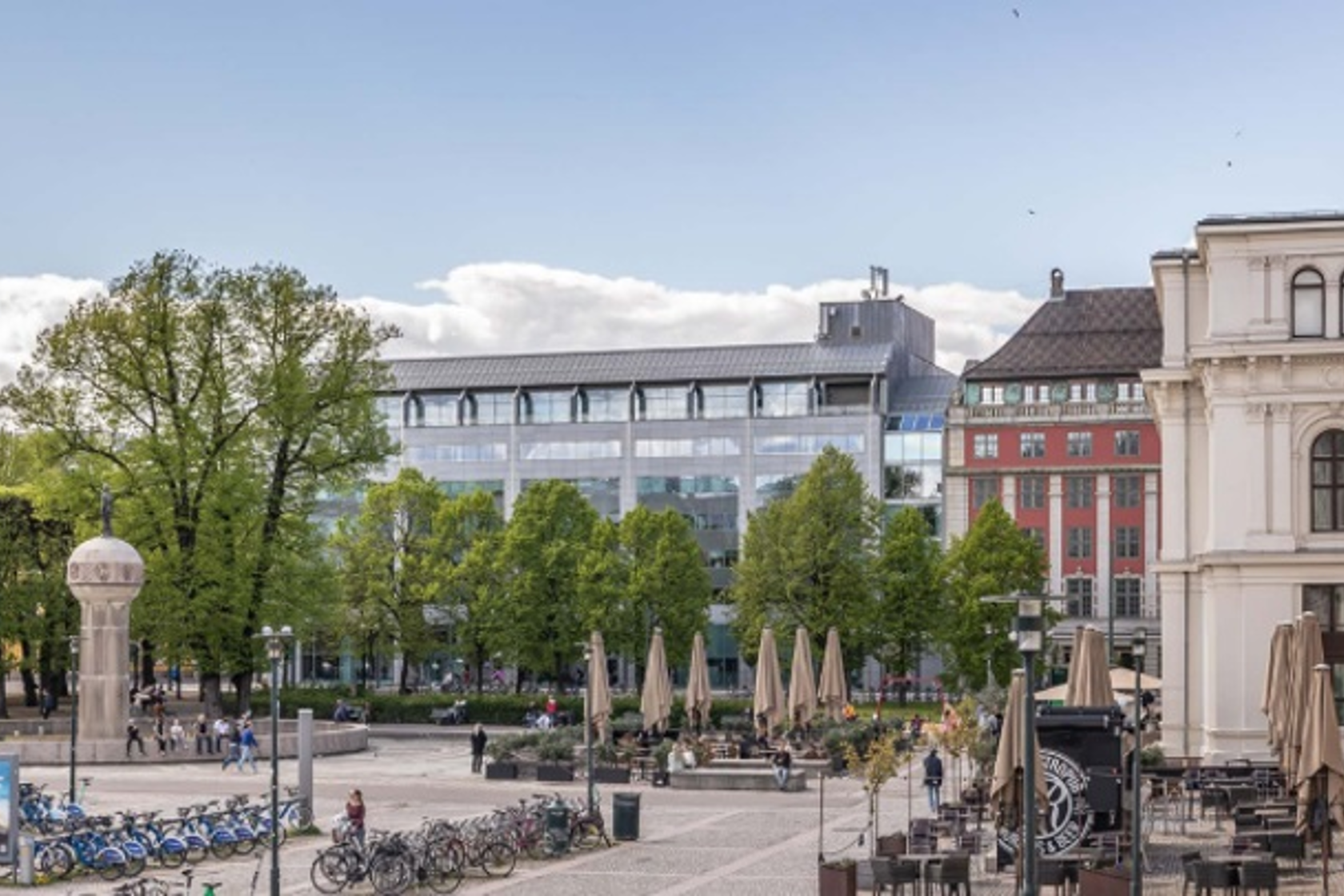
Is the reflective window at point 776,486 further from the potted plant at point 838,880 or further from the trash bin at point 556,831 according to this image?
the potted plant at point 838,880

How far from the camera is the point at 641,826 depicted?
44.9 metres

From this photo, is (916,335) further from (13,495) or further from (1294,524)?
(1294,524)

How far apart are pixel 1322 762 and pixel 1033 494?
298 feet

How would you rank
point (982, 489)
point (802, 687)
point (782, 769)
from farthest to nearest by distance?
1. point (982, 489)
2. point (802, 687)
3. point (782, 769)

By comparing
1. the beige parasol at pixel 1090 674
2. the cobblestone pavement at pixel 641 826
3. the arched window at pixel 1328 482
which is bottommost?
the cobblestone pavement at pixel 641 826

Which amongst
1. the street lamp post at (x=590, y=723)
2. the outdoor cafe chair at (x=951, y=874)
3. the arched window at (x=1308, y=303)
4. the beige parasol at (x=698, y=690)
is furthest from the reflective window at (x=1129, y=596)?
the outdoor cafe chair at (x=951, y=874)

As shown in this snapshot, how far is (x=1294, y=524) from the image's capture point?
59188 mm

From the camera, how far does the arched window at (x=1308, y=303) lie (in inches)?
2329

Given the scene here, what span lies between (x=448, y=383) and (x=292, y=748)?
7000 cm

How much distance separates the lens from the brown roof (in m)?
124

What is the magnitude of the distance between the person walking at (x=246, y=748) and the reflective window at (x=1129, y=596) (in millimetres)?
66320

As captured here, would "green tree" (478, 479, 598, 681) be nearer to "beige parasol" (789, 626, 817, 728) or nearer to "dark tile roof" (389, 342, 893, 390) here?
"dark tile roof" (389, 342, 893, 390)

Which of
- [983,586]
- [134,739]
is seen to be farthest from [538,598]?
[134,739]

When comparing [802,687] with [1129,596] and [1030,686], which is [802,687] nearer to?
[1030,686]
